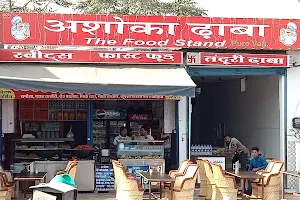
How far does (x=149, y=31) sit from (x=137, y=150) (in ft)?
9.05

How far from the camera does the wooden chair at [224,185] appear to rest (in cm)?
1119

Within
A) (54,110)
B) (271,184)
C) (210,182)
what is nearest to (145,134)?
(54,110)

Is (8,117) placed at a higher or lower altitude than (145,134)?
higher

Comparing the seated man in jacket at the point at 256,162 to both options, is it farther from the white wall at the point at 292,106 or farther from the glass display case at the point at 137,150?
the glass display case at the point at 137,150

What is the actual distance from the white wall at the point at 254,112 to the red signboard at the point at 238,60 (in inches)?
45.1

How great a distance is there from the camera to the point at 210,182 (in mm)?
11875

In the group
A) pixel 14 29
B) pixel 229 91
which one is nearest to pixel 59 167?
pixel 14 29

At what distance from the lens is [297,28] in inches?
540

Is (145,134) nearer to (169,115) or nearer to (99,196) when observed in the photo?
(169,115)

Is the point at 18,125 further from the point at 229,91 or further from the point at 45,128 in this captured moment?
the point at 229,91

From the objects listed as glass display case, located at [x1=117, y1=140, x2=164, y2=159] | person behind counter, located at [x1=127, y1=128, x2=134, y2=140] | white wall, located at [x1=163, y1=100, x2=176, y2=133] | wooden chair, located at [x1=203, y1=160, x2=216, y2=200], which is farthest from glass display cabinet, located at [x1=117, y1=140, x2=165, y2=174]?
wooden chair, located at [x1=203, y1=160, x2=216, y2=200]

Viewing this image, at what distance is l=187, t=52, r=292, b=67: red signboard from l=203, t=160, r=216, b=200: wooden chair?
250cm

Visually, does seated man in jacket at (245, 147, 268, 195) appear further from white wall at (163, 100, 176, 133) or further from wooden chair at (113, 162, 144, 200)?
wooden chair at (113, 162, 144, 200)

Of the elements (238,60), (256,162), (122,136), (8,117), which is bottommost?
(256,162)
